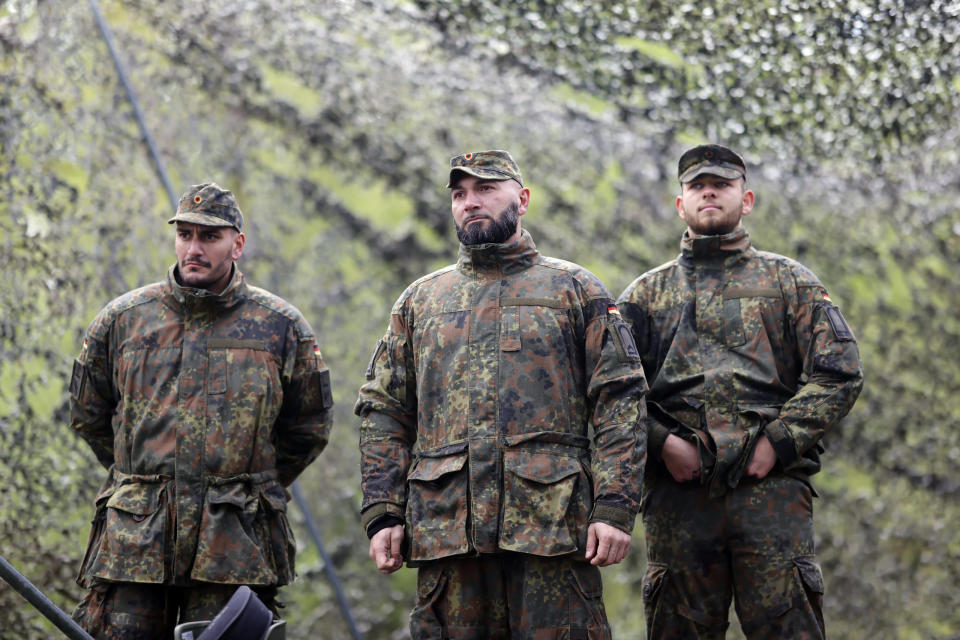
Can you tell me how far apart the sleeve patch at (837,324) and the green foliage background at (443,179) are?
1.79 m

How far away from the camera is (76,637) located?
2.65 metres

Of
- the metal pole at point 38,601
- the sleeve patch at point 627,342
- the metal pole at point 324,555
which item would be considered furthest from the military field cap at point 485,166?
the metal pole at point 324,555

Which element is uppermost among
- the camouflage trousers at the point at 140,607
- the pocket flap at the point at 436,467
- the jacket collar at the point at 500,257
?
the jacket collar at the point at 500,257

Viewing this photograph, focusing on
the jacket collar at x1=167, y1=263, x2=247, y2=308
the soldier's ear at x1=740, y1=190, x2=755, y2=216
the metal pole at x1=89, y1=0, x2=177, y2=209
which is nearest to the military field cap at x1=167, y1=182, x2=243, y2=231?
the jacket collar at x1=167, y1=263, x2=247, y2=308

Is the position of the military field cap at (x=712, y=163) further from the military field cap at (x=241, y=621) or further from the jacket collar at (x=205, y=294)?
the military field cap at (x=241, y=621)

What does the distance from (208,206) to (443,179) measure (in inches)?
112

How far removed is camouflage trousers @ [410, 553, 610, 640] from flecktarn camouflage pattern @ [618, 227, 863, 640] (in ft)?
1.81

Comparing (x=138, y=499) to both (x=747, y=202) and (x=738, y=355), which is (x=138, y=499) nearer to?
(x=738, y=355)

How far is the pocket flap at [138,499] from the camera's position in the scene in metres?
3.23

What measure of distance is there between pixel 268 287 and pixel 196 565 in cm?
292

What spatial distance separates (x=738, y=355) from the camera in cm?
336

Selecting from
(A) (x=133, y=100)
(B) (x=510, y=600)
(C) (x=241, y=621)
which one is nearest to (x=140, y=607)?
(C) (x=241, y=621)

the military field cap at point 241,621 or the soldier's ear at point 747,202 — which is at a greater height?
the soldier's ear at point 747,202

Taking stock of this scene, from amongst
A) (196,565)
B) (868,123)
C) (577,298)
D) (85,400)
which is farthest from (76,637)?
(868,123)
